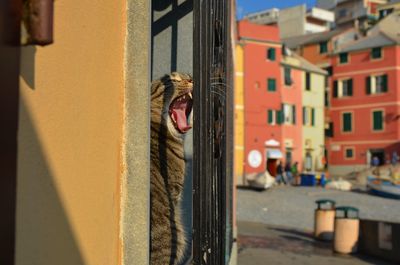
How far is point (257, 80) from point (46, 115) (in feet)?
137

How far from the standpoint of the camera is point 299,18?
74.8 meters

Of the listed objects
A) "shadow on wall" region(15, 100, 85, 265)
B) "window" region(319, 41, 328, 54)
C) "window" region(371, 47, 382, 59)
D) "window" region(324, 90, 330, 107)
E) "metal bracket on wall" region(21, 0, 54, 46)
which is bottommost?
"shadow on wall" region(15, 100, 85, 265)

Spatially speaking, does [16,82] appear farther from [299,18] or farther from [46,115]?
[299,18]

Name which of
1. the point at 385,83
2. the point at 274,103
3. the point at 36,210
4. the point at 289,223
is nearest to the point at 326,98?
the point at 385,83

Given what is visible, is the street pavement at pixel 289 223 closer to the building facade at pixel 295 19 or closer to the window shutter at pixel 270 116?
the window shutter at pixel 270 116

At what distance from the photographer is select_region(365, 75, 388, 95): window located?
4741 cm

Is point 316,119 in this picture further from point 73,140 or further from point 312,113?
point 73,140

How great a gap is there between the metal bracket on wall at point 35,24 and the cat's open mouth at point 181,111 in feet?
6.13

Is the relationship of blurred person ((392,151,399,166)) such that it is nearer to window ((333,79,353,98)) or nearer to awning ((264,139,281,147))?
window ((333,79,353,98))

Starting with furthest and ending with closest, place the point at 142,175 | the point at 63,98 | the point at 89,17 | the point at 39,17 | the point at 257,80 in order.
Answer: the point at 257,80 → the point at 142,175 → the point at 89,17 → the point at 63,98 → the point at 39,17

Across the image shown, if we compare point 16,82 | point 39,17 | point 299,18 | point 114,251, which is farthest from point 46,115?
point 299,18

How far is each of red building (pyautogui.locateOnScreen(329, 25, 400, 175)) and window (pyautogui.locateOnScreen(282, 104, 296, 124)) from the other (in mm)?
5856

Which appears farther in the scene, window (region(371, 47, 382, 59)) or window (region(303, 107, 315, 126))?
window (region(303, 107, 315, 126))

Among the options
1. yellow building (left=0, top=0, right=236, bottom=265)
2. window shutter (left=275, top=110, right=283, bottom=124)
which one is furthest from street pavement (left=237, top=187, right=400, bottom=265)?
window shutter (left=275, top=110, right=283, bottom=124)
